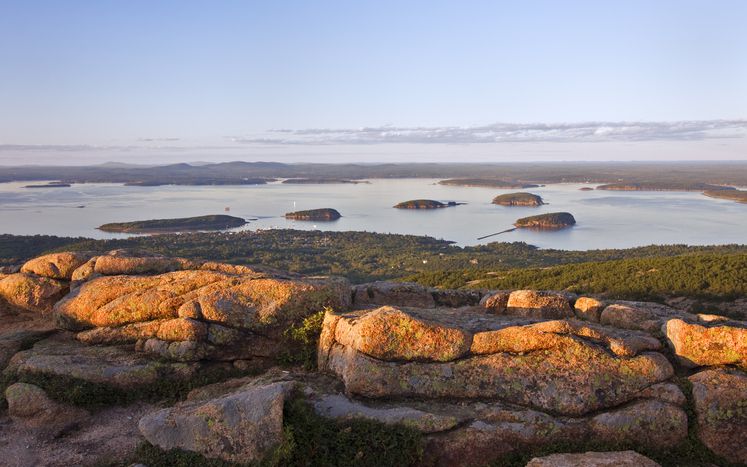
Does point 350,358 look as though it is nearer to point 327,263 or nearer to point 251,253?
point 327,263

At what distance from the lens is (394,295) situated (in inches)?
768

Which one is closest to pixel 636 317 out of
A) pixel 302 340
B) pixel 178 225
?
pixel 302 340

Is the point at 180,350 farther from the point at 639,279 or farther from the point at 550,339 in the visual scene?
the point at 639,279

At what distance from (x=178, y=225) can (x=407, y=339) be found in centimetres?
14783

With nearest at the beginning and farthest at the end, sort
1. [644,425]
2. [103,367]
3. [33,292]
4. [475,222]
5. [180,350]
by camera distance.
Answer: [644,425], [103,367], [180,350], [33,292], [475,222]

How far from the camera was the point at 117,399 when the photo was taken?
45.7 ft

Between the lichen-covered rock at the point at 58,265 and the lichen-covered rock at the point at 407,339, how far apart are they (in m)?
12.9

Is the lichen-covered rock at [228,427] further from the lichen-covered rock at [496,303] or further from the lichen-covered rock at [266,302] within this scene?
the lichen-covered rock at [496,303]

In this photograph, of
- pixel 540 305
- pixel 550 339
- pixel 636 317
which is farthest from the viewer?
pixel 540 305

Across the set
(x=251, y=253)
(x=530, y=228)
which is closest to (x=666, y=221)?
A: (x=530, y=228)

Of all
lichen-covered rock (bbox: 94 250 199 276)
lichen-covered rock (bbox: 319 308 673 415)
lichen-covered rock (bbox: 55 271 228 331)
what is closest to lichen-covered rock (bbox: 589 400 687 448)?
lichen-covered rock (bbox: 319 308 673 415)

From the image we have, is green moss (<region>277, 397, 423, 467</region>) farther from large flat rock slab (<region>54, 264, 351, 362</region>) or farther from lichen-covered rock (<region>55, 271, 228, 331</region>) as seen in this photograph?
lichen-covered rock (<region>55, 271, 228, 331</region>)

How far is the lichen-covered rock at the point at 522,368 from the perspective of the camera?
1205cm

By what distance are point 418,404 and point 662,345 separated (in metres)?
6.72
